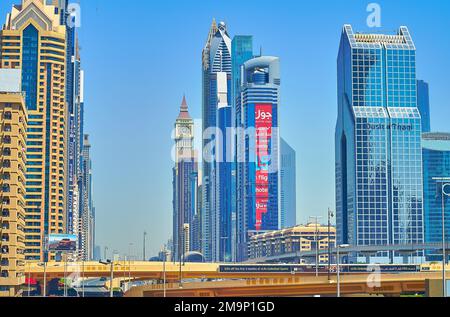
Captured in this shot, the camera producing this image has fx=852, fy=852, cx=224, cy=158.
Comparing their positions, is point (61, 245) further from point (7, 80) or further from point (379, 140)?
point (7, 80)

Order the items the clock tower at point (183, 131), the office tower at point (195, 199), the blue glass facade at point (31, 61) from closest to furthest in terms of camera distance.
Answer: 1. the clock tower at point (183, 131)
2. the office tower at point (195, 199)
3. the blue glass facade at point (31, 61)

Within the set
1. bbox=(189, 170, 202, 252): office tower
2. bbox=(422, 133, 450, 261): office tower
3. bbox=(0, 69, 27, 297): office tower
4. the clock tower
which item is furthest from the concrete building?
the clock tower

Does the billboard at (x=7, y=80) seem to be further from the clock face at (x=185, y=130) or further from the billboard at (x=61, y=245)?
the billboard at (x=61, y=245)

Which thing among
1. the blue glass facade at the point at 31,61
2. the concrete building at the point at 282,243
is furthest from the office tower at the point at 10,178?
the concrete building at the point at 282,243

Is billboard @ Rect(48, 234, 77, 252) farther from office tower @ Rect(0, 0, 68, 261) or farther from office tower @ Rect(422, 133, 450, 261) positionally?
office tower @ Rect(422, 133, 450, 261)

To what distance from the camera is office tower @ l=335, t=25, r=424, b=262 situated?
14781 millimetres

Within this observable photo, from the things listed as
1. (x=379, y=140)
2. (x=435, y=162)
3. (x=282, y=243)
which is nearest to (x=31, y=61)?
(x=379, y=140)

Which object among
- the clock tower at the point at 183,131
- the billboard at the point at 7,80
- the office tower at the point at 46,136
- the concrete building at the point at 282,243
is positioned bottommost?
the concrete building at the point at 282,243

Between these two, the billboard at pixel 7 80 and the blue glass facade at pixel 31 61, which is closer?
the billboard at pixel 7 80

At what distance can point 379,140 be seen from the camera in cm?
5294

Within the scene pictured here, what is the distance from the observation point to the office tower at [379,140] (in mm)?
14781
